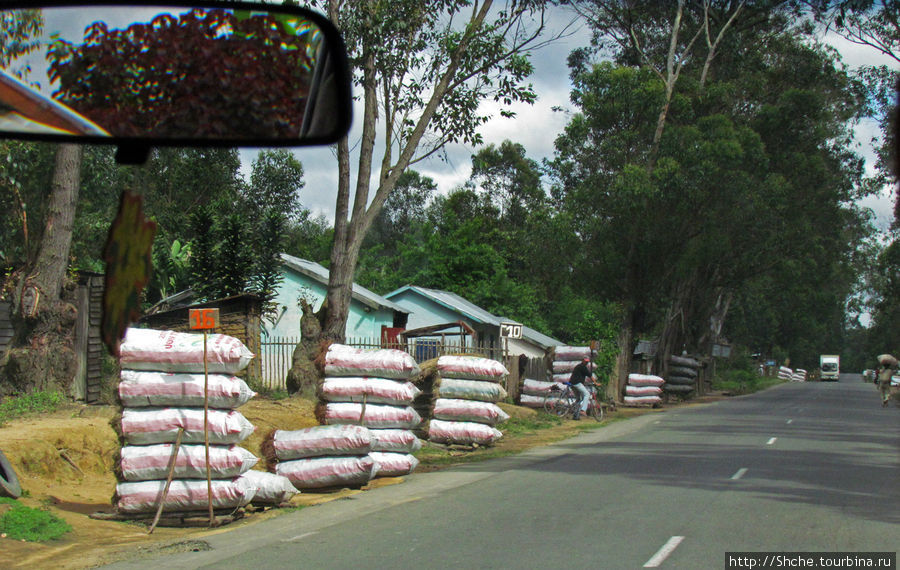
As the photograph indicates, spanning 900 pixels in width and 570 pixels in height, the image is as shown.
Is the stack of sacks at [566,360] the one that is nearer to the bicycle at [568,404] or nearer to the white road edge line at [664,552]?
the bicycle at [568,404]

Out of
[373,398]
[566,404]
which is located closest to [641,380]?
[566,404]

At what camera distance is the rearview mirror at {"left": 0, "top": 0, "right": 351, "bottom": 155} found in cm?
323

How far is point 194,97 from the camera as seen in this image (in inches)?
133

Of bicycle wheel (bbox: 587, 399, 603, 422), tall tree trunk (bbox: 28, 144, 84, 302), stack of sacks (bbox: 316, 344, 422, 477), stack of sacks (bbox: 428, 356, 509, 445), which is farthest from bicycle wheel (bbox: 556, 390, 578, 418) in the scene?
tall tree trunk (bbox: 28, 144, 84, 302)

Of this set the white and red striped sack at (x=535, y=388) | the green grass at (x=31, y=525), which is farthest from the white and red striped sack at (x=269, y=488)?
the white and red striped sack at (x=535, y=388)

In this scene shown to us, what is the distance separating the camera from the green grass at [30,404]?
13914 mm

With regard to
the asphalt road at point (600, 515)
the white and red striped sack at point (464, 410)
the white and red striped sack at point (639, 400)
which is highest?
the white and red striped sack at point (464, 410)

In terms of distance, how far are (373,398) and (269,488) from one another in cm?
317

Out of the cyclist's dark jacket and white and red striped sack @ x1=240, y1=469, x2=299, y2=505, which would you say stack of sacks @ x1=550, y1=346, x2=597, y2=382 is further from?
white and red striped sack @ x1=240, y1=469, x2=299, y2=505

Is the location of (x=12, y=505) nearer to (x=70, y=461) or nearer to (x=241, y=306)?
(x=70, y=461)

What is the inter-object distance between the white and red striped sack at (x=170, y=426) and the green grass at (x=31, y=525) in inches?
41.9

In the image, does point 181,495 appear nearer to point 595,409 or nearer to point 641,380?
point 595,409

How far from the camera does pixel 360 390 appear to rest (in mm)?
13352

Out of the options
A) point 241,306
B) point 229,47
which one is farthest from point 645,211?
point 229,47
